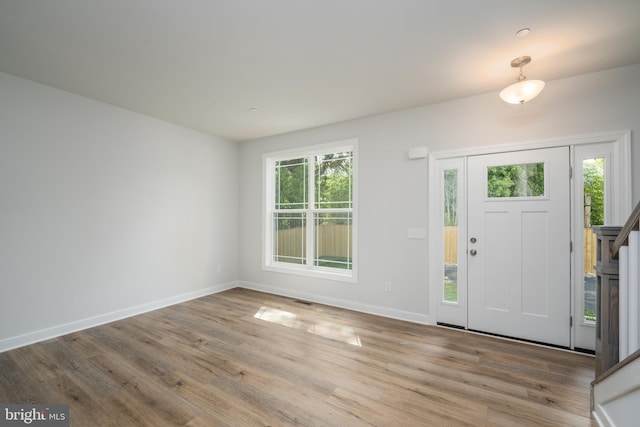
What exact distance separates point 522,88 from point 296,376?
3093 mm

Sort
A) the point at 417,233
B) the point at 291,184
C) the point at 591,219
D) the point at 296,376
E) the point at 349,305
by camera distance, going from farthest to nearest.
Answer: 1. the point at 291,184
2. the point at 349,305
3. the point at 417,233
4. the point at 591,219
5. the point at 296,376

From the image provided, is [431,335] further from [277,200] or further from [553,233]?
[277,200]

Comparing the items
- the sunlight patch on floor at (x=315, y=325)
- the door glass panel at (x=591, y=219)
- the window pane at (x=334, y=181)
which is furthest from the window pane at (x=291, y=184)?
the door glass panel at (x=591, y=219)

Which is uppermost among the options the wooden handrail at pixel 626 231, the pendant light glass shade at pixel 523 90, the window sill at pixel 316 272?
the pendant light glass shade at pixel 523 90

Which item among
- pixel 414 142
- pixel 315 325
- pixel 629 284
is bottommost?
pixel 315 325

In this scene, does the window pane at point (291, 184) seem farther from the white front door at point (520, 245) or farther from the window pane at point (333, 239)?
the white front door at point (520, 245)

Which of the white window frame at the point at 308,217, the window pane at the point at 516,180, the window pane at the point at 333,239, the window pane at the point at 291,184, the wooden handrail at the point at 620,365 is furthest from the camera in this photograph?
the window pane at the point at 291,184

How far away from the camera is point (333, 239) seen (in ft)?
14.4

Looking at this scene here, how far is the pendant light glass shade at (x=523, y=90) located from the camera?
2.32 m

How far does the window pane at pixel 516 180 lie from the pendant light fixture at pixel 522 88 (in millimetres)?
846

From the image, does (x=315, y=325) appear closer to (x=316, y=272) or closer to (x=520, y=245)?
(x=316, y=272)

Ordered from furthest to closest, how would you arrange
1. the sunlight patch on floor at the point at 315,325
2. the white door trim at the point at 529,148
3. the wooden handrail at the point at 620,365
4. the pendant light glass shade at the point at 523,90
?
1. the sunlight patch on floor at the point at 315,325
2. the white door trim at the point at 529,148
3. the pendant light glass shade at the point at 523,90
4. the wooden handrail at the point at 620,365

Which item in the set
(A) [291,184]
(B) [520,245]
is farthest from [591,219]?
(A) [291,184]

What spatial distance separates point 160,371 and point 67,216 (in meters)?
2.15
